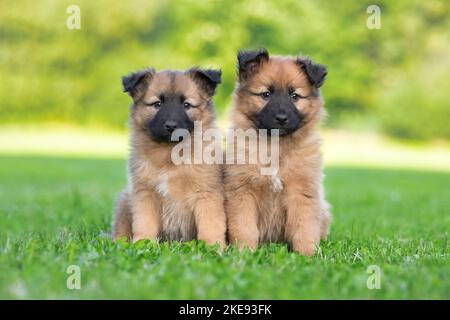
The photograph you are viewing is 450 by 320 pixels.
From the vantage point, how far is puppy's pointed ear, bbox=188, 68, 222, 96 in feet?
17.3

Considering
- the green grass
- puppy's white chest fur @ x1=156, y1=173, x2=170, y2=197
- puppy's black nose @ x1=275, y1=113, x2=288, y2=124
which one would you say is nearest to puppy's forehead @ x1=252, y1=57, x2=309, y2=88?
puppy's black nose @ x1=275, y1=113, x2=288, y2=124

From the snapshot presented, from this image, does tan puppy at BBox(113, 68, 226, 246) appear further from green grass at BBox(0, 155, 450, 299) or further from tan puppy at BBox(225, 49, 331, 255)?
green grass at BBox(0, 155, 450, 299)

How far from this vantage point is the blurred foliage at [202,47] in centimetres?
3042

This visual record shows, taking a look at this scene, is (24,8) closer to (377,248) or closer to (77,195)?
(77,195)

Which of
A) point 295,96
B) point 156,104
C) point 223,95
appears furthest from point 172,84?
point 223,95

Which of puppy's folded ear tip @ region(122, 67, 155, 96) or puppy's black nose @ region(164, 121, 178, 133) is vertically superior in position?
puppy's folded ear tip @ region(122, 67, 155, 96)

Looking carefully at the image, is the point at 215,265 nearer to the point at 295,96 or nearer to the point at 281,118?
the point at 281,118

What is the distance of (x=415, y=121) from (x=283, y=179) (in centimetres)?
2451

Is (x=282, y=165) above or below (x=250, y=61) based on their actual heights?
below

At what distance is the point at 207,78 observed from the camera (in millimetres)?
5297

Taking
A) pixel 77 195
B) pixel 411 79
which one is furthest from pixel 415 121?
pixel 77 195

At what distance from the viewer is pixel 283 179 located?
16.5 feet

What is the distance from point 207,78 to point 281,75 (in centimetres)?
62

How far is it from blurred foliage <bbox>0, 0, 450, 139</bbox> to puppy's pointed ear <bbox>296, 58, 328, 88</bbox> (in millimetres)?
24473
